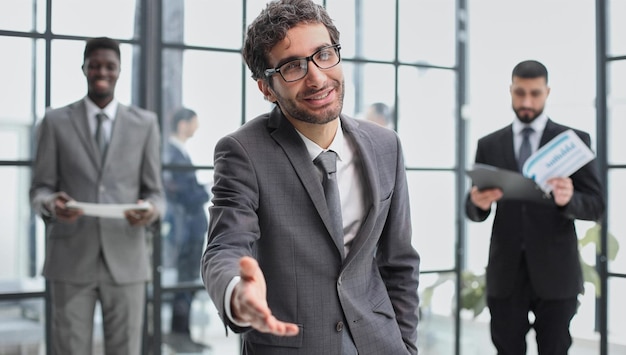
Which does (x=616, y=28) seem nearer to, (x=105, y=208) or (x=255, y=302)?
(x=105, y=208)

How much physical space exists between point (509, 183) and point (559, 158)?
0.22 m

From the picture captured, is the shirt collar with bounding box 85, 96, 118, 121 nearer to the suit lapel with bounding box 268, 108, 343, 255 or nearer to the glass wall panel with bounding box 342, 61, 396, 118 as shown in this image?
the glass wall panel with bounding box 342, 61, 396, 118

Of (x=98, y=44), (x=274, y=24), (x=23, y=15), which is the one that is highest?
(x=23, y=15)

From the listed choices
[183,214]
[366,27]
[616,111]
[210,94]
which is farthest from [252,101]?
[616,111]

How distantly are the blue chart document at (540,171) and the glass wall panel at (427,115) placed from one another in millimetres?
1056

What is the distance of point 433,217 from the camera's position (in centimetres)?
425

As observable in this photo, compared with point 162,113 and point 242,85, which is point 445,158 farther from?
point 162,113

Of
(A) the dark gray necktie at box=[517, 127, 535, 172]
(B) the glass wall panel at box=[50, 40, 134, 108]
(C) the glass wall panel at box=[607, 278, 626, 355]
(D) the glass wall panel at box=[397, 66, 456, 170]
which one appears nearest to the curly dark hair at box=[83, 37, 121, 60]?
(B) the glass wall panel at box=[50, 40, 134, 108]

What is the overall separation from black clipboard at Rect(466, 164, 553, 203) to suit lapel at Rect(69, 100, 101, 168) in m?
1.57

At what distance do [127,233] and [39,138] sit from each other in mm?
547

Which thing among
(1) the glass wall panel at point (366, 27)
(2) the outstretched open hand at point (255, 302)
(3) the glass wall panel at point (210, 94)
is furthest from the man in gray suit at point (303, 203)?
(1) the glass wall panel at point (366, 27)

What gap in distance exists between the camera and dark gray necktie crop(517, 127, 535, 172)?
3.24 metres

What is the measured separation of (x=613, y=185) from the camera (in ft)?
12.1

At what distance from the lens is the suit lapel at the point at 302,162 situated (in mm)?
1552
